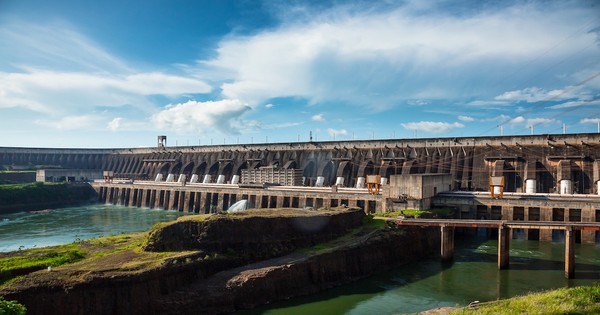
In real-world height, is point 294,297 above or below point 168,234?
below

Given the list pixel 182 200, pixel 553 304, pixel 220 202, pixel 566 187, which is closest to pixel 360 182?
pixel 220 202

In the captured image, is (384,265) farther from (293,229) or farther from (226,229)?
(226,229)

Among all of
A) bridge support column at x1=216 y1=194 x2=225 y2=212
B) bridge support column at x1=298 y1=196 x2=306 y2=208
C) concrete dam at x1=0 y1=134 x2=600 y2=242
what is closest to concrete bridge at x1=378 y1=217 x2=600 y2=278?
concrete dam at x1=0 y1=134 x2=600 y2=242

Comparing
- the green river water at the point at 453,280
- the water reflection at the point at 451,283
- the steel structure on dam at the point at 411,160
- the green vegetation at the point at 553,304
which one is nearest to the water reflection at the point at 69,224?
the green river water at the point at 453,280

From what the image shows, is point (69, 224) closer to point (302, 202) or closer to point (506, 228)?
point (302, 202)

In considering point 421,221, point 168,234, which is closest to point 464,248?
point 421,221

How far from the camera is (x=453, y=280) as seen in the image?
99.2 feet

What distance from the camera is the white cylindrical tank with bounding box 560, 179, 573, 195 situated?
48.5m

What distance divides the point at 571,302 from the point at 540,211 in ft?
86.8

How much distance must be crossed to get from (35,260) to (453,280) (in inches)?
1041

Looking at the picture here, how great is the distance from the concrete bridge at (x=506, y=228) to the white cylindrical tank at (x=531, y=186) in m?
18.9

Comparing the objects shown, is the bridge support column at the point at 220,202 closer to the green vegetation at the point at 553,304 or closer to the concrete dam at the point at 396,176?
the concrete dam at the point at 396,176

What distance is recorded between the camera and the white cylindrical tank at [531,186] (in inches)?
A: 1999

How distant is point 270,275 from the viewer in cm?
2625
